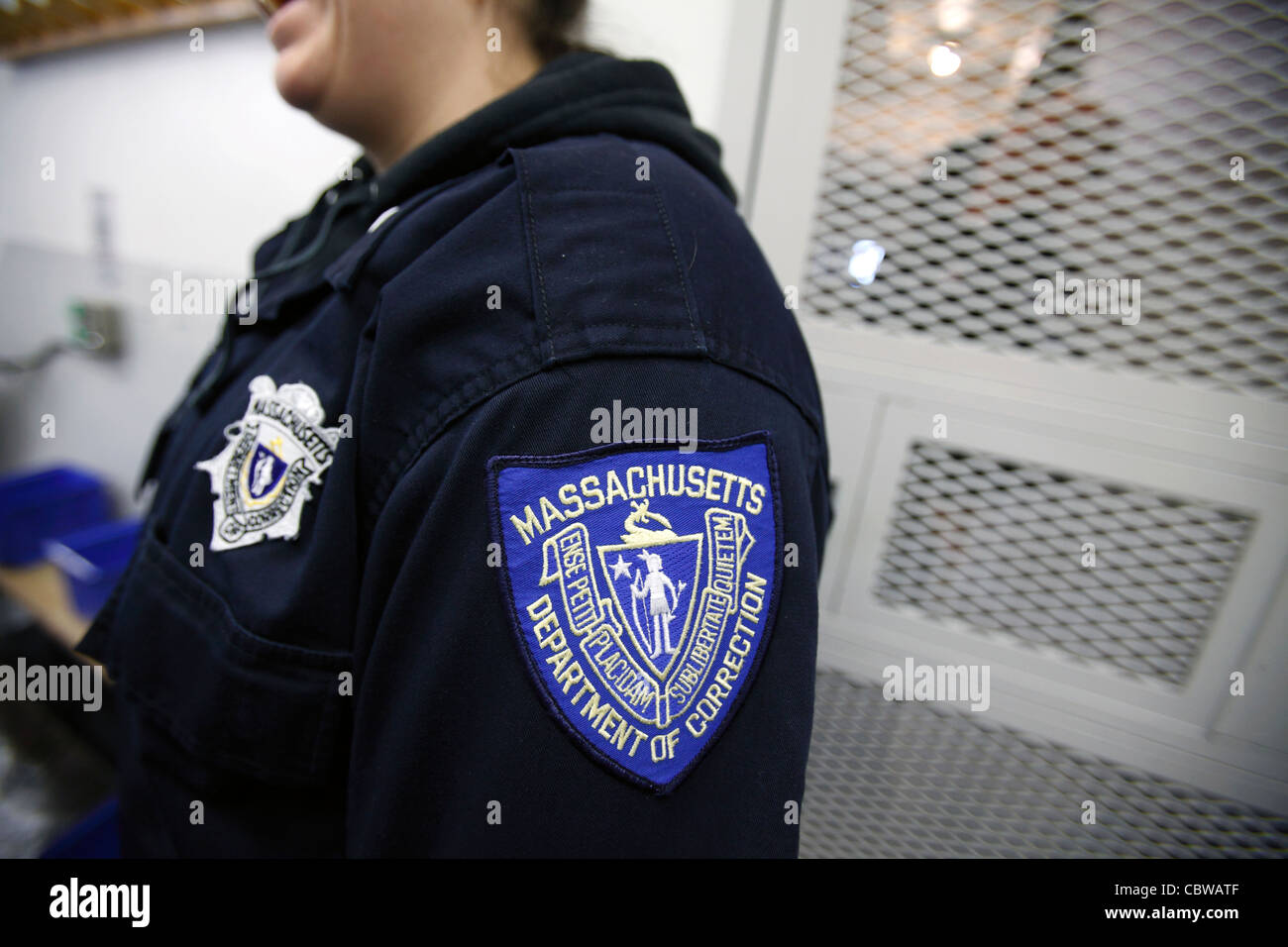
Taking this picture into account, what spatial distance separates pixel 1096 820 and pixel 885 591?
1.13ft

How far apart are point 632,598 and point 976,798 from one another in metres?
0.68

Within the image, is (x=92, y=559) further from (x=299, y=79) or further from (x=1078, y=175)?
(x=1078, y=175)

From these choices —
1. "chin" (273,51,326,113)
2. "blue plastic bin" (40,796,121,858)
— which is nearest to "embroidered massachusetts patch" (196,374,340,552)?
"chin" (273,51,326,113)

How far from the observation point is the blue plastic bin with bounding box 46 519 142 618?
1.27m

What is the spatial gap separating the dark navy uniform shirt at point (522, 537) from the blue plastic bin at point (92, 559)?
1.07m

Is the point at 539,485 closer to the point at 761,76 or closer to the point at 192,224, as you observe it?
the point at 761,76

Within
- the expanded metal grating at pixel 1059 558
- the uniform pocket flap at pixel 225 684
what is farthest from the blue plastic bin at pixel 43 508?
the expanded metal grating at pixel 1059 558

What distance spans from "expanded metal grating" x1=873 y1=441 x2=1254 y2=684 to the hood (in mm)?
433

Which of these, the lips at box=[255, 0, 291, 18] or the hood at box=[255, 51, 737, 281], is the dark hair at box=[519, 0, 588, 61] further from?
the lips at box=[255, 0, 291, 18]

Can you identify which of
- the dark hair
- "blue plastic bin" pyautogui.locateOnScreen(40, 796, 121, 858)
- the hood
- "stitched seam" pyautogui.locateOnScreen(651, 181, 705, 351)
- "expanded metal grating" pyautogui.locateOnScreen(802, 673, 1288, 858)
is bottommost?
"blue plastic bin" pyautogui.locateOnScreen(40, 796, 121, 858)

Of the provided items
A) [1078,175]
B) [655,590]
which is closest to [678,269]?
[655,590]

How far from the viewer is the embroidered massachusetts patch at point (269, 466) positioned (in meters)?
0.38

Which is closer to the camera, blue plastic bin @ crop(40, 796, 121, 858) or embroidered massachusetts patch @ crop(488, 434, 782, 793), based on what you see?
embroidered massachusetts patch @ crop(488, 434, 782, 793)

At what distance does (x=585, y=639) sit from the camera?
0.98ft
